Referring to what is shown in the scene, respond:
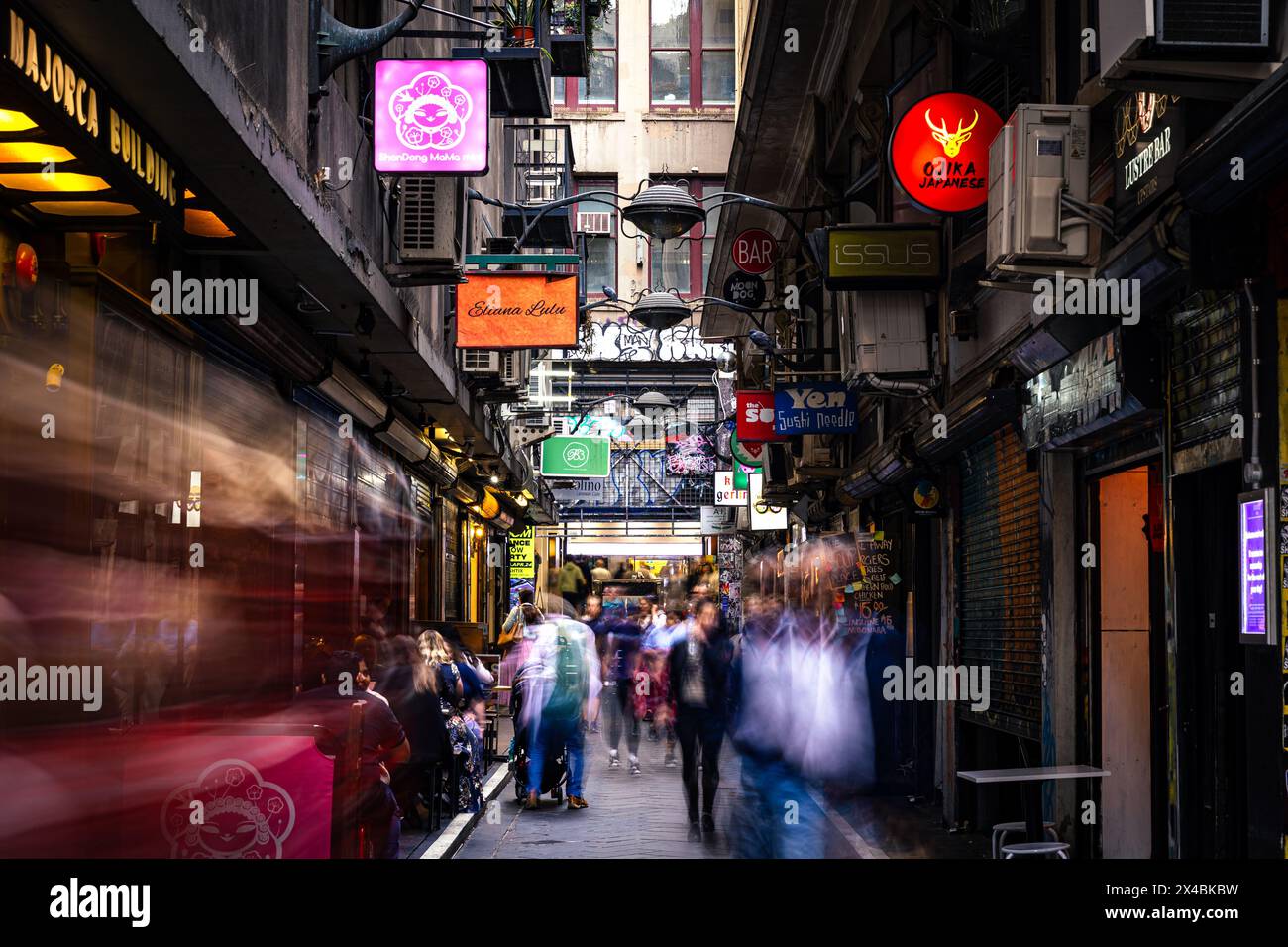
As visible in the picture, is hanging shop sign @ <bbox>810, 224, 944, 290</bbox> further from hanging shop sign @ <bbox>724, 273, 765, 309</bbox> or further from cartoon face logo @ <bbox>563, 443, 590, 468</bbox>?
cartoon face logo @ <bbox>563, 443, 590, 468</bbox>

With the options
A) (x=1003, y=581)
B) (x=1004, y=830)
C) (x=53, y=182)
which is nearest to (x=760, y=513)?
(x=1003, y=581)

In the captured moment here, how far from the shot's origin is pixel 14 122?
7.57 m

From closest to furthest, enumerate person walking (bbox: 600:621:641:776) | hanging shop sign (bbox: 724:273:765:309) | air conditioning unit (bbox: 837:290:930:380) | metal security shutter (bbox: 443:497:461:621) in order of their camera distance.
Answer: air conditioning unit (bbox: 837:290:930:380), person walking (bbox: 600:621:641:776), hanging shop sign (bbox: 724:273:765:309), metal security shutter (bbox: 443:497:461:621)

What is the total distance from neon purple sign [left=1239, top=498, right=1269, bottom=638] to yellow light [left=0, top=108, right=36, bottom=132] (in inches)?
254

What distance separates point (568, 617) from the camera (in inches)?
654

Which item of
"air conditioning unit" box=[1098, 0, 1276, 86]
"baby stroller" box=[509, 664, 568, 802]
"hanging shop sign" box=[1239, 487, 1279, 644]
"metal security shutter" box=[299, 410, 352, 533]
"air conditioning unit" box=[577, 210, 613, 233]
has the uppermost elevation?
"air conditioning unit" box=[577, 210, 613, 233]

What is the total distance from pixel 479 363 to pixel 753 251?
6291 mm

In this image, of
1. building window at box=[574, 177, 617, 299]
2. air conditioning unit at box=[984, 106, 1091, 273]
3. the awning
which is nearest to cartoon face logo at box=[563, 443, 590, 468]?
building window at box=[574, 177, 617, 299]

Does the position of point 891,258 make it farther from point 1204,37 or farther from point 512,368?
point 512,368

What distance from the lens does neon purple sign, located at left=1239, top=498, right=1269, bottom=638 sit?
6891mm

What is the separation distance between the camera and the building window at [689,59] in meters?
44.4

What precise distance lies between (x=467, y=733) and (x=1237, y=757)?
8.30 meters
